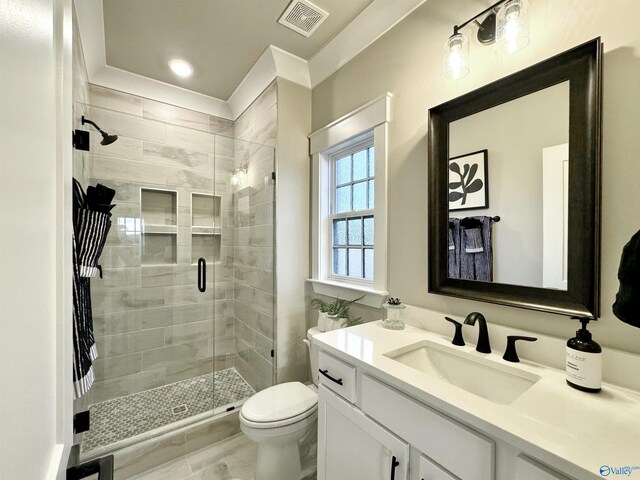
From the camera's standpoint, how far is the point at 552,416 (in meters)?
0.70

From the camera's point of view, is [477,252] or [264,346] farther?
[264,346]

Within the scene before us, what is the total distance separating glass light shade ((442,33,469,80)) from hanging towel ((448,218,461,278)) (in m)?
0.64

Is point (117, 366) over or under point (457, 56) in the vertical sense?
under

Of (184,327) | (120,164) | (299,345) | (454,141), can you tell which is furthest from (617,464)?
(120,164)

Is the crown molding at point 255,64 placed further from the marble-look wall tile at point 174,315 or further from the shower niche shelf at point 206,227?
the marble-look wall tile at point 174,315

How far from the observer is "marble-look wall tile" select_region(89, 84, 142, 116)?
2.23 m

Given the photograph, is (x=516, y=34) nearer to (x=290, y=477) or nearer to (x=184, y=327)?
(x=290, y=477)

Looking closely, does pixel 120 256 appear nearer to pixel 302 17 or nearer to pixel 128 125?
pixel 128 125

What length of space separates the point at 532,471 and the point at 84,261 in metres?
1.69

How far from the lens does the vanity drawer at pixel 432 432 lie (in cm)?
70

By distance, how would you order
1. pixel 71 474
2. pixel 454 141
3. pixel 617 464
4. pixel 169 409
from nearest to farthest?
pixel 617 464
pixel 71 474
pixel 454 141
pixel 169 409

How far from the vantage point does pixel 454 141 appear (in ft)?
4.25

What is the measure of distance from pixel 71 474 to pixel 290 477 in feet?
3.50

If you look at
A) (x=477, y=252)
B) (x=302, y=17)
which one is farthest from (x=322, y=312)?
(x=302, y=17)
